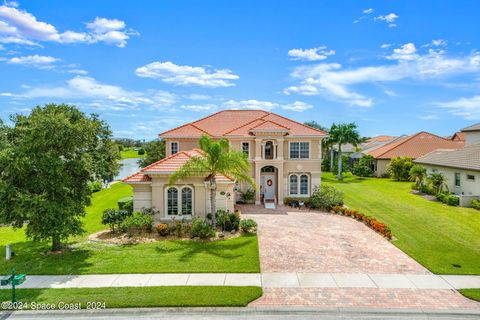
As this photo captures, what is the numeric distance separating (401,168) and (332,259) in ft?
A: 115

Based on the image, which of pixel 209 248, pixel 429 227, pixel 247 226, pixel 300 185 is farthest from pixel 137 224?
pixel 429 227

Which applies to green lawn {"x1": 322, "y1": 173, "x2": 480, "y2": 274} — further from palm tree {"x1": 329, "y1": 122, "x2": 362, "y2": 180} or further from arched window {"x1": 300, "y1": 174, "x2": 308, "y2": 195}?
palm tree {"x1": 329, "y1": 122, "x2": 362, "y2": 180}

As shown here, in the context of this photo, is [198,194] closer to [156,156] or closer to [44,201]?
[44,201]

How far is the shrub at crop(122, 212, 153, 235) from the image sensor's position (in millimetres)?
17764

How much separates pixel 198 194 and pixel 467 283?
13.9m

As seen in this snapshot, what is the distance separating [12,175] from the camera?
1400 cm

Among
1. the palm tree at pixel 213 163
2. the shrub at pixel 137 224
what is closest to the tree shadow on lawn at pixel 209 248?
the palm tree at pixel 213 163

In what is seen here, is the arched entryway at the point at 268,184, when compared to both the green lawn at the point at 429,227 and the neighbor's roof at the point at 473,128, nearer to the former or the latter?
the green lawn at the point at 429,227

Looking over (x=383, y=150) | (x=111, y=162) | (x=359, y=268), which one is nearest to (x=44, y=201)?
(x=359, y=268)

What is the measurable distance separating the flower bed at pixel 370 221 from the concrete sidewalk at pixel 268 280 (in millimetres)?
5567

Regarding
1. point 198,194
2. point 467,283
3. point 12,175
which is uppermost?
point 12,175

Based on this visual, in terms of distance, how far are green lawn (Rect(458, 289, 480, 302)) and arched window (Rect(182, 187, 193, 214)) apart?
14.0m

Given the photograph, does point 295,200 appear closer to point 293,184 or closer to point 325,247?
point 293,184

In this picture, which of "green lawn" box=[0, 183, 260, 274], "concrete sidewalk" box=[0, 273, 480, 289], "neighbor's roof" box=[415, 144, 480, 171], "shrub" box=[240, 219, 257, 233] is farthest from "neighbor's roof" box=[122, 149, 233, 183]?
"neighbor's roof" box=[415, 144, 480, 171]
